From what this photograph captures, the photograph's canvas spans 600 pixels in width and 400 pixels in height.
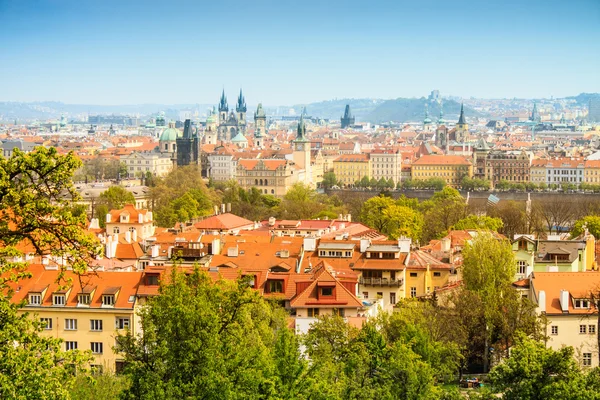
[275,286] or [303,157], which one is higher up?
[275,286]

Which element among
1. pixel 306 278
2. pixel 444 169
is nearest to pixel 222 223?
pixel 306 278

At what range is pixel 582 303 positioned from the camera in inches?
1361

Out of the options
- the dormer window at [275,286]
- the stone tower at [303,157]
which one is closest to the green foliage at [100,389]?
the dormer window at [275,286]

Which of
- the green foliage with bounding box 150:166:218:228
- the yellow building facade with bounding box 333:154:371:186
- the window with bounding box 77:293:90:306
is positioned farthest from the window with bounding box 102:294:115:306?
the yellow building facade with bounding box 333:154:371:186

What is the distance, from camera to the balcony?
39406 millimetres

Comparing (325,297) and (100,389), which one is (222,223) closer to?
(325,297)

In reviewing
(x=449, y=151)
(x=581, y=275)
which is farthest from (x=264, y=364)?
(x=449, y=151)

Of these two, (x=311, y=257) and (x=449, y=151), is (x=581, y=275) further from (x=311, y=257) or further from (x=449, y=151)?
(x=449, y=151)

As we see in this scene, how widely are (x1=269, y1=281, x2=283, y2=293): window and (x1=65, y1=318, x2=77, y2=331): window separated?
5.76 metres

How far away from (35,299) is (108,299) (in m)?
2.23

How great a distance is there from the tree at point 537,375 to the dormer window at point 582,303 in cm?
950

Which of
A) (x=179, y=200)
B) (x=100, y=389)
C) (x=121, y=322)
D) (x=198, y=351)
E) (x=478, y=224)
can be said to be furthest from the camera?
(x=179, y=200)

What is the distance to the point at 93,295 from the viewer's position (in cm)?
3434

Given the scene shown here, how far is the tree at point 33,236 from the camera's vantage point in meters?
14.2
